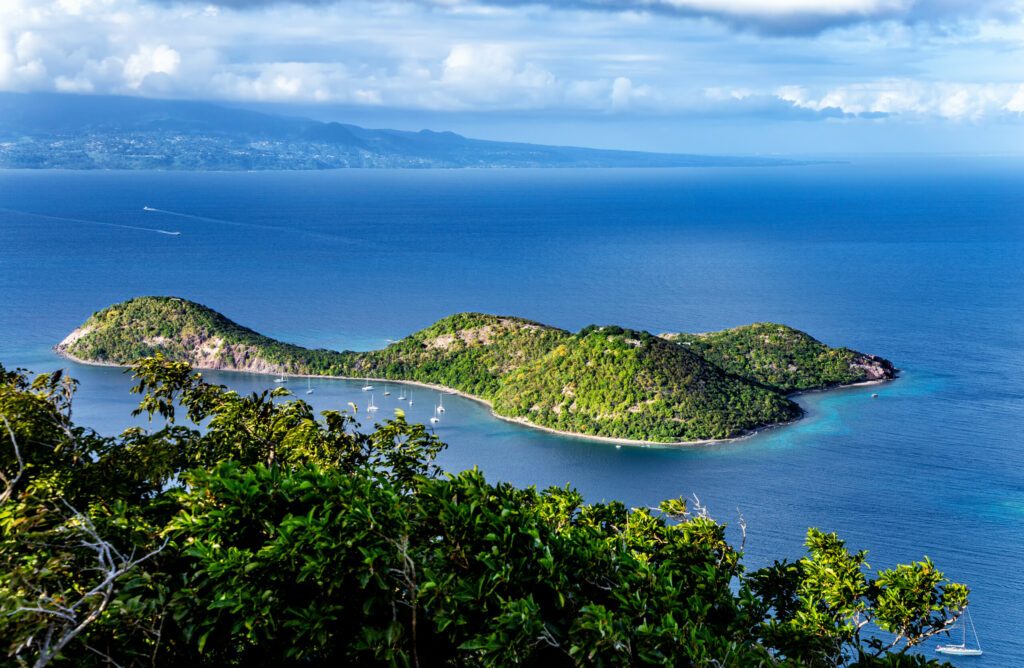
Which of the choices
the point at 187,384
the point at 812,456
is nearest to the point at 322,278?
the point at 812,456

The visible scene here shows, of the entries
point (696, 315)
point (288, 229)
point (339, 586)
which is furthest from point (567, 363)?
point (288, 229)

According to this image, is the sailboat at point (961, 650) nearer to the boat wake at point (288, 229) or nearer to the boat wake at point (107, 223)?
the boat wake at point (288, 229)

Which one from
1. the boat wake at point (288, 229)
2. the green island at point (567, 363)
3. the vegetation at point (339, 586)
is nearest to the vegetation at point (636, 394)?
the green island at point (567, 363)

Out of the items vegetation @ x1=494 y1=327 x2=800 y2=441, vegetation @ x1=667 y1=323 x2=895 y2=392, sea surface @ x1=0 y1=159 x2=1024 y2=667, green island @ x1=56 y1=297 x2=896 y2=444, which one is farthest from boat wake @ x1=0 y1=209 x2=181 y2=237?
vegetation @ x1=667 y1=323 x2=895 y2=392

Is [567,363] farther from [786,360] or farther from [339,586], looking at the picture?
[339,586]

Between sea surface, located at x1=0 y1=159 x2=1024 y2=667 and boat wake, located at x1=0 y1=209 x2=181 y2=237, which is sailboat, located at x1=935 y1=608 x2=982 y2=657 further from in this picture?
boat wake, located at x1=0 y1=209 x2=181 y2=237

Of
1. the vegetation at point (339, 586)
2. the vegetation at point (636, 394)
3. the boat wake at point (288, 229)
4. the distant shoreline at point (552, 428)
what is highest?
the vegetation at point (339, 586)

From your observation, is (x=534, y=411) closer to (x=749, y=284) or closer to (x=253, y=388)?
(x=253, y=388)
